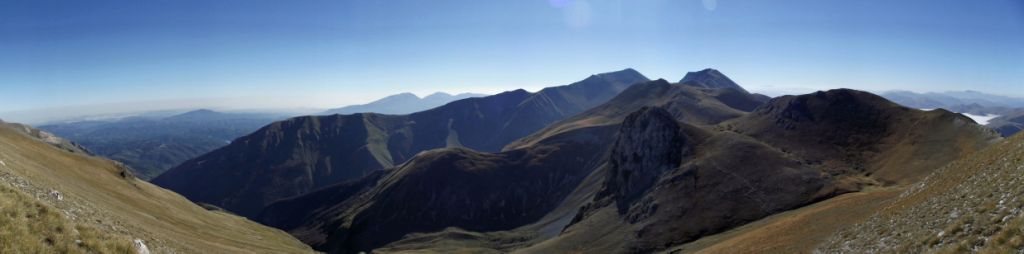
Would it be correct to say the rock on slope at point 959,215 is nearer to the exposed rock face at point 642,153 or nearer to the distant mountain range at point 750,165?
the distant mountain range at point 750,165

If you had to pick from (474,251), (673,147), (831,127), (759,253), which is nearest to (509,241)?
(474,251)

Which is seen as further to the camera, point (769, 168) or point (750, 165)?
point (750, 165)

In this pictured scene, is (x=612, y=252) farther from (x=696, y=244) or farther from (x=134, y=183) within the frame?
(x=134, y=183)

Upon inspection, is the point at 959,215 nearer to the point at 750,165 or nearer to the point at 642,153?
the point at 750,165

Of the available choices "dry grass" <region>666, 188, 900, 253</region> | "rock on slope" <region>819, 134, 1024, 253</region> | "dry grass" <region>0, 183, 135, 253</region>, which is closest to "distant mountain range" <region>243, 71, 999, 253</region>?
"dry grass" <region>666, 188, 900, 253</region>

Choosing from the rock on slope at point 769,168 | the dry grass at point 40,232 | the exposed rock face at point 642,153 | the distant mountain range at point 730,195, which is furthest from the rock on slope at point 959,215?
the exposed rock face at point 642,153

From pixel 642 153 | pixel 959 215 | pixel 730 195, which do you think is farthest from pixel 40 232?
pixel 642 153
